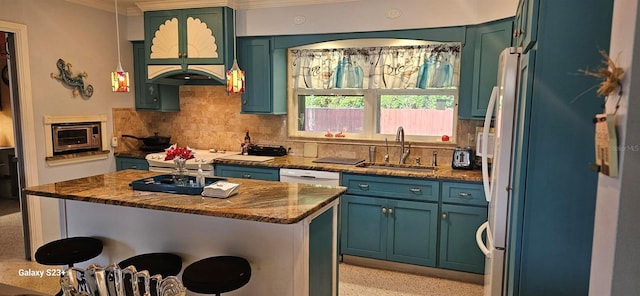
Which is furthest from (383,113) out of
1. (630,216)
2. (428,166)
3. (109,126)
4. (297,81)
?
Answer: (630,216)

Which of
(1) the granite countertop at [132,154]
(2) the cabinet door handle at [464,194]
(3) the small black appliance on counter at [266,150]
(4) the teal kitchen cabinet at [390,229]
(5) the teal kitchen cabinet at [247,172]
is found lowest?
(4) the teal kitchen cabinet at [390,229]

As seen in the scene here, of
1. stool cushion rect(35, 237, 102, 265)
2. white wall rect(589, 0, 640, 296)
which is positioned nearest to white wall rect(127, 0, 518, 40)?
white wall rect(589, 0, 640, 296)

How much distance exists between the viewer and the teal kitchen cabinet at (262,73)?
14.0 ft

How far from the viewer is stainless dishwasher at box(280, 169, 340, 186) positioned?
12.3ft

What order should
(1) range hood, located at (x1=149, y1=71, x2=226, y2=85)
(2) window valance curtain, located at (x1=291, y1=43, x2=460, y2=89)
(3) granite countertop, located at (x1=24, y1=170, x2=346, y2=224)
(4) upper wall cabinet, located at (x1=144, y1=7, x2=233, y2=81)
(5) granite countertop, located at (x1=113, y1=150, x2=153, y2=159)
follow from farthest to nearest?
(5) granite countertop, located at (x1=113, y1=150, x2=153, y2=159) < (1) range hood, located at (x1=149, y1=71, x2=226, y2=85) < (4) upper wall cabinet, located at (x1=144, y1=7, x2=233, y2=81) < (2) window valance curtain, located at (x1=291, y1=43, x2=460, y2=89) < (3) granite countertop, located at (x1=24, y1=170, x2=346, y2=224)

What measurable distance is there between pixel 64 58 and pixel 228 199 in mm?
2813

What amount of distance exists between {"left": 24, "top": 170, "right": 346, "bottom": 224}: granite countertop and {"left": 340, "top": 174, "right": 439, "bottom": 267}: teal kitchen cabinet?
0.98 m

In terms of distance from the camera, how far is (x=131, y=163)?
15.2ft

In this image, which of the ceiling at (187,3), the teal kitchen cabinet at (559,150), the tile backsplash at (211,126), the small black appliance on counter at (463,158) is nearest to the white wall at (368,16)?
the ceiling at (187,3)

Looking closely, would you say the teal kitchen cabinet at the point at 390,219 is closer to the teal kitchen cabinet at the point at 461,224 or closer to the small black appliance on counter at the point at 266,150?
the teal kitchen cabinet at the point at 461,224

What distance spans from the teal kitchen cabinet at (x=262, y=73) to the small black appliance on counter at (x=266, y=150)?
1.25 feet

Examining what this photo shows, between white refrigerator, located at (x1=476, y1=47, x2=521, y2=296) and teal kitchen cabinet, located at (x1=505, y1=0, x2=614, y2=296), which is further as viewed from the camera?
white refrigerator, located at (x1=476, y1=47, x2=521, y2=296)

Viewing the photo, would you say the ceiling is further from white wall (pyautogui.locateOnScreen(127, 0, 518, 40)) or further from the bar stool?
the bar stool

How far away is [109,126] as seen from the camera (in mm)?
4594
